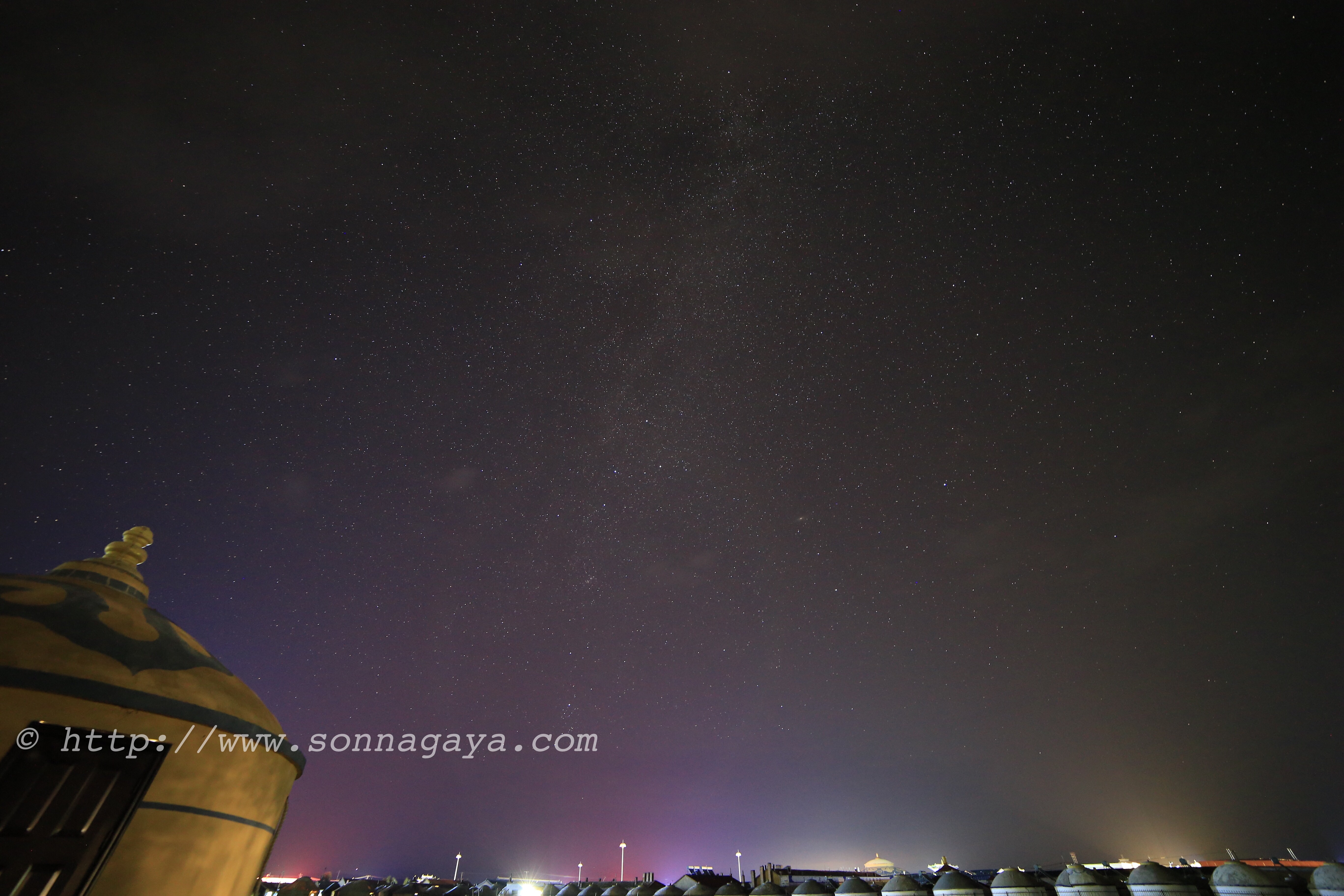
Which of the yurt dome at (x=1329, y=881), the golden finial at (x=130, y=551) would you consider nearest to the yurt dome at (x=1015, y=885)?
the yurt dome at (x=1329, y=881)

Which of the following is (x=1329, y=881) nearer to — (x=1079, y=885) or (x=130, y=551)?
(x=1079, y=885)

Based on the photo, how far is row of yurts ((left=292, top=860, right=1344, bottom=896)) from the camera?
704 inches

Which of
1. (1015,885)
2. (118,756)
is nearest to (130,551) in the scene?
(118,756)

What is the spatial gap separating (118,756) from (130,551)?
4.59m

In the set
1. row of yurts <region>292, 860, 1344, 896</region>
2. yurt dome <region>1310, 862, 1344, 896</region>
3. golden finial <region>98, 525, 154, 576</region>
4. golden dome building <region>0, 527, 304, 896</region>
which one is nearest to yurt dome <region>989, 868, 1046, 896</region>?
row of yurts <region>292, 860, 1344, 896</region>

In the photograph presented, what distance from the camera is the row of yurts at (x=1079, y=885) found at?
17875 millimetres

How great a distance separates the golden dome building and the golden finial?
3.28 ft

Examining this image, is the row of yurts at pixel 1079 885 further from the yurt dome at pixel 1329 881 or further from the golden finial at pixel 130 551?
the golden finial at pixel 130 551

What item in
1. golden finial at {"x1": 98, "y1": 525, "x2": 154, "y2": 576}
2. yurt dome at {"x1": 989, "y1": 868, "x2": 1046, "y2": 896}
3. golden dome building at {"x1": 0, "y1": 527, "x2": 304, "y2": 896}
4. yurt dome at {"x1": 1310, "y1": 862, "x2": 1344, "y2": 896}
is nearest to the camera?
golden dome building at {"x1": 0, "y1": 527, "x2": 304, "y2": 896}

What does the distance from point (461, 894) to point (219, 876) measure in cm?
3587

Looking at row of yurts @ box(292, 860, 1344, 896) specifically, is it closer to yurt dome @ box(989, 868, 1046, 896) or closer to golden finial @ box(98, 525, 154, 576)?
yurt dome @ box(989, 868, 1046, 896)

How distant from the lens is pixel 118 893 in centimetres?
586

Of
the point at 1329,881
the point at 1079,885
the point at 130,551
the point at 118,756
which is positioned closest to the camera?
the point at 118,756

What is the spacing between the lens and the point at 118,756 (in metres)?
6.12
